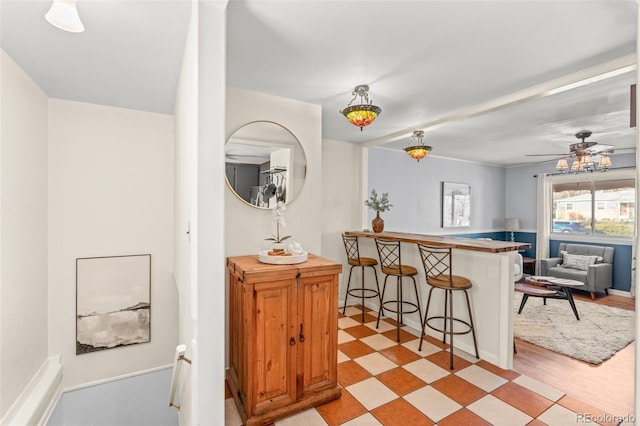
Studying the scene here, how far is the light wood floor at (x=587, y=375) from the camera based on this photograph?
7.30ft

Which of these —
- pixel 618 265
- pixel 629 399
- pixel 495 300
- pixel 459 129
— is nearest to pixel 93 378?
pixel 495 300

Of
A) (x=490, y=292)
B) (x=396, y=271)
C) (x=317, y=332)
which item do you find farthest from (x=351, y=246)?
(x=317, y=332)

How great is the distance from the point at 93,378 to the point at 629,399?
4.47 m

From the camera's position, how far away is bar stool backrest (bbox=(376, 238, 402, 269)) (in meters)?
3.66

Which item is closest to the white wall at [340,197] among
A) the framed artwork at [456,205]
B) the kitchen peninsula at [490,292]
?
the kitchen peninsula at [490,292]

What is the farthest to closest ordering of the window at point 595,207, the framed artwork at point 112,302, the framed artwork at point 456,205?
the framed artwork at point 456,205, the window at point 595,207, the framed artwork at point 112,302

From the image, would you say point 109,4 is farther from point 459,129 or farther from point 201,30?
point 459,129

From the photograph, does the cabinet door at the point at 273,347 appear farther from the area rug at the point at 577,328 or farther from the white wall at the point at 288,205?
the area rug at the point at 577,328

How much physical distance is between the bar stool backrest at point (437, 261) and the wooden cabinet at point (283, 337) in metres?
1.17

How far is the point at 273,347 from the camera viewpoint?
199cm

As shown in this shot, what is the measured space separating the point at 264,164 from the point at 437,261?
204 centimetres

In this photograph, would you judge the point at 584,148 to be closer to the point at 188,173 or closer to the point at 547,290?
the point at 547,290

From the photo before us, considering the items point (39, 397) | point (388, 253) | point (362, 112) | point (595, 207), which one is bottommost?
point (39, 397)

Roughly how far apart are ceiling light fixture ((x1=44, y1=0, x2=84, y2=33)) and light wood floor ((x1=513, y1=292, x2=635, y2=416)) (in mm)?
3797
